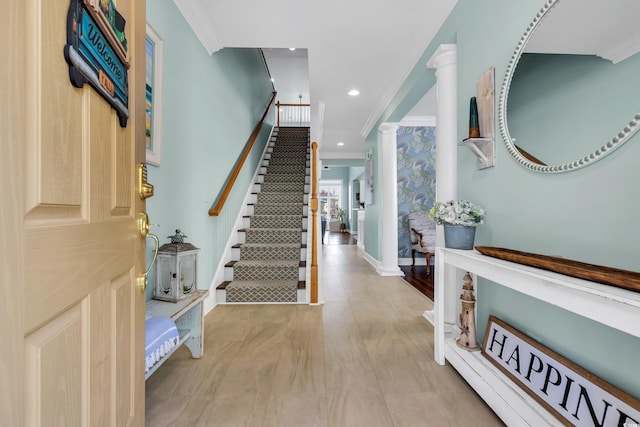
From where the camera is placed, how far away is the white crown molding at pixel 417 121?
518cm

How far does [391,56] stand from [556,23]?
6.68ft

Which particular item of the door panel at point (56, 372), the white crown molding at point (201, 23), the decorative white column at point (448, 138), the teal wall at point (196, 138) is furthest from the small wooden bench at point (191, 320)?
the white crown molding at point (201, 23)

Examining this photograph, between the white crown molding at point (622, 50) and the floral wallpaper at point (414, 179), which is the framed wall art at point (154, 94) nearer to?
the white crown molding at point (622, 50)

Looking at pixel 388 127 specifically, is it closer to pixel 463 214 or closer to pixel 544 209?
pixel 463 214

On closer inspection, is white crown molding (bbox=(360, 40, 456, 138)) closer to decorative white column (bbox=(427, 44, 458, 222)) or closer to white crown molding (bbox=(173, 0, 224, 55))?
decorative white column (bbox=(427, 44, 458, 222))

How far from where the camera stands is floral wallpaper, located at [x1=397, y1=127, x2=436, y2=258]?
17.8 feet

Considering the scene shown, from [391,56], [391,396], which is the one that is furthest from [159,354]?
[391,56]

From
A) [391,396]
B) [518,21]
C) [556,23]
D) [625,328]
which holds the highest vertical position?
[518,21]

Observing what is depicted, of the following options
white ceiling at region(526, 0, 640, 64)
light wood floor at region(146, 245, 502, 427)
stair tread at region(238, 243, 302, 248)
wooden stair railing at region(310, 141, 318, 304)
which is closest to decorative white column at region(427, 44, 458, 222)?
white ceiling at region(526, 0, 640, 64)

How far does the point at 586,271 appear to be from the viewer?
0.94 metres

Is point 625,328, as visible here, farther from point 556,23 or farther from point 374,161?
point 374,161

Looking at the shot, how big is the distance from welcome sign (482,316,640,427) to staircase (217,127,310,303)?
1.99 metres

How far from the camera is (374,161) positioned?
17.2 feet

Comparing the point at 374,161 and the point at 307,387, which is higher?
the point at 374,161
